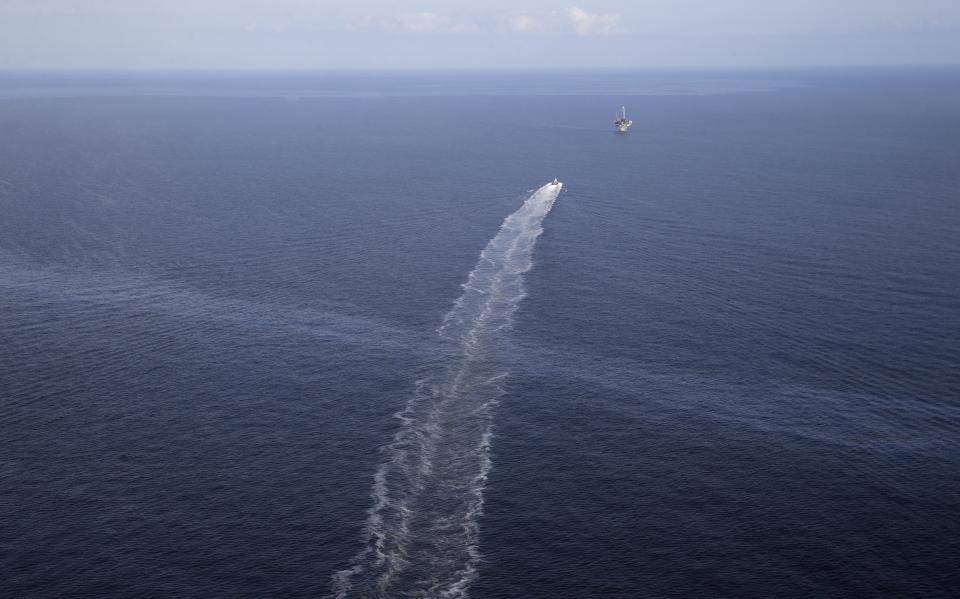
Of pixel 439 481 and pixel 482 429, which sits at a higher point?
pixel 482 429

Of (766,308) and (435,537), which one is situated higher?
(766,308)

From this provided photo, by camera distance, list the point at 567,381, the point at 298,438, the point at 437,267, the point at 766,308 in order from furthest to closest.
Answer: the point at 437,267 < the point at 766,308 < the point at 567,381 < the point at 298,438

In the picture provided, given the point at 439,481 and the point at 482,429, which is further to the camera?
the point at 482,429

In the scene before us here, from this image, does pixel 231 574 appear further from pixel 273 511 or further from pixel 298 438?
pixel 298 438

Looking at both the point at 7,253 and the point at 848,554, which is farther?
the point at 7,253

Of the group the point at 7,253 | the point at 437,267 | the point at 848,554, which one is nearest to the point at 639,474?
the point at 848,554

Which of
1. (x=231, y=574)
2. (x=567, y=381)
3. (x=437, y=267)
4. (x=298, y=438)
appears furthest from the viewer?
(x=437, y=267)

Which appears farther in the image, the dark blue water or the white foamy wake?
the dark blue water

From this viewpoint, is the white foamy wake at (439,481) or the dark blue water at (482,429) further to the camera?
the dark blue water at (482,429)
